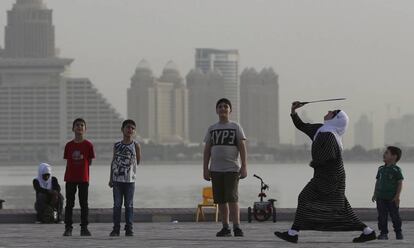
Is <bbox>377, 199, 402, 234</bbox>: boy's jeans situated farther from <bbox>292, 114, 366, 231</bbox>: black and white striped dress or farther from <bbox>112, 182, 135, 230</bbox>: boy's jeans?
<bbox>112, 182, 135, 230</bbox>: boy's jeans

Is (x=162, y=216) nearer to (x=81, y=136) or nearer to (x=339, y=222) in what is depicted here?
(x=81, y=136)

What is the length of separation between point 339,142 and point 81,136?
314 cm

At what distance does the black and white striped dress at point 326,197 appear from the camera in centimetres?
1275

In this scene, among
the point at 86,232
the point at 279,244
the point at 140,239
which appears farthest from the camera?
the point at 86,232

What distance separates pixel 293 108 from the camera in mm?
13086

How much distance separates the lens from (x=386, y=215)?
14188 millimetres

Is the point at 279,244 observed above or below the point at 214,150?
below

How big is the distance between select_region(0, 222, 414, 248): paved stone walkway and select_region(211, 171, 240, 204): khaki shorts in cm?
44

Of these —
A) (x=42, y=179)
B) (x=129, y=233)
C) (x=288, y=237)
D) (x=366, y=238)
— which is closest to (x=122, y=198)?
(x=129, y=233)

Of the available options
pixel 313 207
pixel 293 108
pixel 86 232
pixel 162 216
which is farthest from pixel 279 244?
pixel 162 216

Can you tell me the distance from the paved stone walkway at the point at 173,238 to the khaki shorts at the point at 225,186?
1.44ft

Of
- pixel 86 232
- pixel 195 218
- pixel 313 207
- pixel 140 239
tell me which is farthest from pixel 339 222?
pixel 195 218

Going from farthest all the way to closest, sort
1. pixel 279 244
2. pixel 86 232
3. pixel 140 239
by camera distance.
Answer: pixel 86 232, pixel 140 239, pixel 279 244

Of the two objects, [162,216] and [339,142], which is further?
[162,216]
